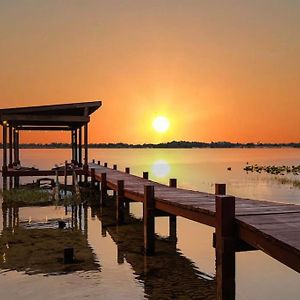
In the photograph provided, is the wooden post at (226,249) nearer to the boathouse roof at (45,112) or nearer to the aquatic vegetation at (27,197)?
the aquatic vegetation at (27,197)

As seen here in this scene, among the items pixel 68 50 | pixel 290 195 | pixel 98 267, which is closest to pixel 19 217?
pixel 98 267

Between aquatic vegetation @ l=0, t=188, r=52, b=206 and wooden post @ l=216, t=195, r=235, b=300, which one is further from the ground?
wooden post @ l=216, t=195, r=235, b=300

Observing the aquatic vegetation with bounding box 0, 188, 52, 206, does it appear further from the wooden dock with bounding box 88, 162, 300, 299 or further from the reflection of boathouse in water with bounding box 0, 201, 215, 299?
the wooden dock with bounding box 88, 162, 300, 299

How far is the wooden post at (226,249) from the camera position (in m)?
7.61

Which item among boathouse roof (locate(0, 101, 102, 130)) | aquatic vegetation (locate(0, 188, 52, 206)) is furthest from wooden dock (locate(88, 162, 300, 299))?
boathouse roof (locate(0, 101, 102, 130))

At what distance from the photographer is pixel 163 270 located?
430 inches

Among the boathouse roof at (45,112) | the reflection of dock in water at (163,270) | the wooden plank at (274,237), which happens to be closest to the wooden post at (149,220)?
the reflection of dock in water at (163,270)

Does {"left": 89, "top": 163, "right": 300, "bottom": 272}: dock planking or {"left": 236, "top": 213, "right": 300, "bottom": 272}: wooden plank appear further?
{"left": 89, "top": 163, "right": 300, "bottom": 272}: dock planking

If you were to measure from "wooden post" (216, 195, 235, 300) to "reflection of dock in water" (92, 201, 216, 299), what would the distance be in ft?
4.76

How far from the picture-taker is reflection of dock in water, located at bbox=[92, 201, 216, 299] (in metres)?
9.35

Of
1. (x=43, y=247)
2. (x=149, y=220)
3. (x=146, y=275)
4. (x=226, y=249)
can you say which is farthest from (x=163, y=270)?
(x=43, y=247)

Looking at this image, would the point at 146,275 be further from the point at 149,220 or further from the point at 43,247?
the point at 43,247

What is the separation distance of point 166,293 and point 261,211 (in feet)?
9.21

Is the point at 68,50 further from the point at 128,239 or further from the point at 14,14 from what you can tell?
the point at 128,239
